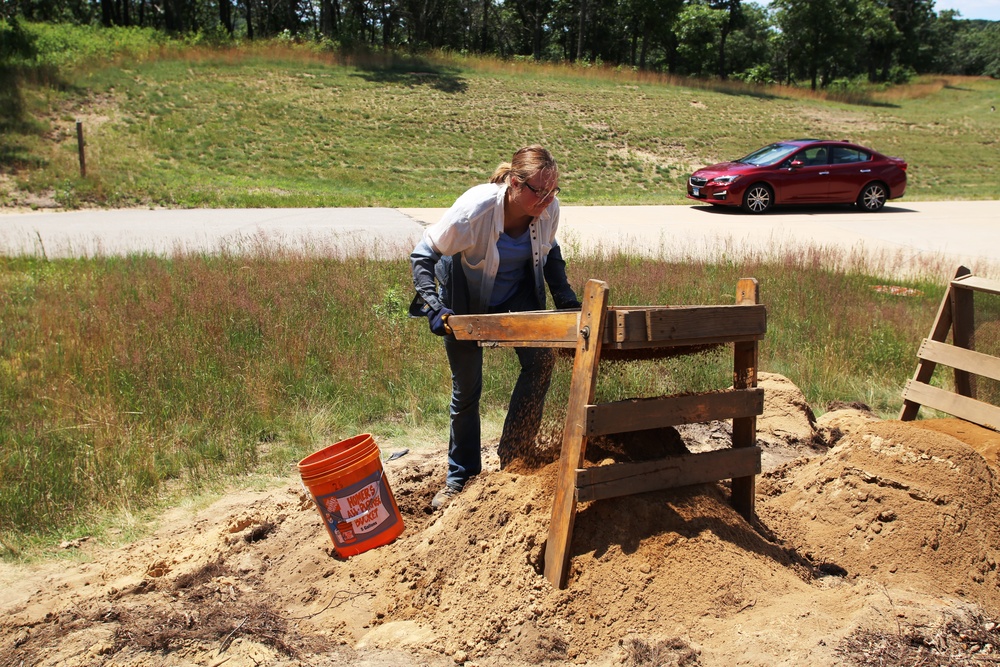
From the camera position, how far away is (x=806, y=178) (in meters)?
18.8

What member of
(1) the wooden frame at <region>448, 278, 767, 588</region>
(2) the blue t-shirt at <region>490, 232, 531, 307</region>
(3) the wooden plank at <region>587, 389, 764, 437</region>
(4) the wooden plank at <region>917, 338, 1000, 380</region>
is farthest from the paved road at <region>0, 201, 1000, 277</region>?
(3) the wooden plank at <region>587, 389, 764, 437</region>

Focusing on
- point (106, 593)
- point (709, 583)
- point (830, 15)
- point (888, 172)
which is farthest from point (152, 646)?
point (830, 15)

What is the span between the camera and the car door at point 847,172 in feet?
63.0

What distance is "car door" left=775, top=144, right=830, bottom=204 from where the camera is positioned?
18625 mm

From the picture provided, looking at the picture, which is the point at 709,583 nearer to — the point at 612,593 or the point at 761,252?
the point at 612,593

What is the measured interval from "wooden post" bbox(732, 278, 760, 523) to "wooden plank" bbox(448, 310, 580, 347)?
2.74 ft

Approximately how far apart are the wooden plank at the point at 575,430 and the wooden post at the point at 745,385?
0.84m

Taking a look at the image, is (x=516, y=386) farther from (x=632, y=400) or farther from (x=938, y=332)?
(x=938, y=332)

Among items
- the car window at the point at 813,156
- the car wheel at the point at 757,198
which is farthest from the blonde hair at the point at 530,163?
the car window at the point at 813,156

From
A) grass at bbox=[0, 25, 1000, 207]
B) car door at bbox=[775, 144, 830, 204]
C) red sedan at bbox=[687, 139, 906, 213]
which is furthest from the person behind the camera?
grass at bbox=[0, 25, 1000, 207]

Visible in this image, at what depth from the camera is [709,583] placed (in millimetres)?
3207

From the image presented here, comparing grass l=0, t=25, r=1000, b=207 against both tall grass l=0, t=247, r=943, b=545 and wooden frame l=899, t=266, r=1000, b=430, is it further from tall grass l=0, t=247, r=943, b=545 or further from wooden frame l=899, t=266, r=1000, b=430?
wooden frame l=899, t=266, r=1000, b=430

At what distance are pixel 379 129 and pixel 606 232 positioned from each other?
16.0 metres

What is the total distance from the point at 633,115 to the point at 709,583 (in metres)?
32.2
